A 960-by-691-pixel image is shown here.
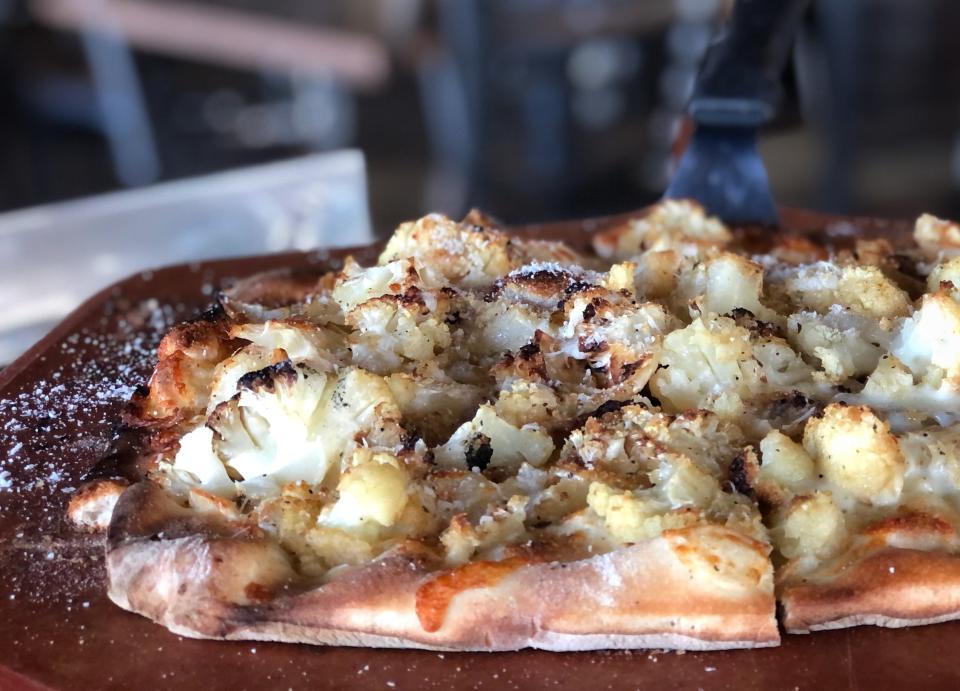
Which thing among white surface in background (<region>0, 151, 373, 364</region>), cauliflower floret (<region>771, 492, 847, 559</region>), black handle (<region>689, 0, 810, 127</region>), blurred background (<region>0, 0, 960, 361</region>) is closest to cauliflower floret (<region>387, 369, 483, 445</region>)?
cauliflower floret (<region>771, 492, 847, 559</region>)

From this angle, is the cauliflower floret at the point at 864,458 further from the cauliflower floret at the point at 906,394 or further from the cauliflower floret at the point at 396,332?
the cauliflower floret at the point at 396,332

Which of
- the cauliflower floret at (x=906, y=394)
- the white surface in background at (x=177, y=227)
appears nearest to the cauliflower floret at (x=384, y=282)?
the cauliflower floret at (x=906, y=394)

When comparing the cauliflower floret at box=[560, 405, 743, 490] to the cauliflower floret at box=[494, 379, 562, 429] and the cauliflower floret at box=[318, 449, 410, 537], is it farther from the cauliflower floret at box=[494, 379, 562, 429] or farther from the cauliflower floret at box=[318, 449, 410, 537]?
the cauliflower floret at box=[318, 449, 410, 537]

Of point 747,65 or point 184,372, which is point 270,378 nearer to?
point 184,372

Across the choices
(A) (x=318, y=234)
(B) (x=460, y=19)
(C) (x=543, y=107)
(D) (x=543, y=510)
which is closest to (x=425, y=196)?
(C) (x=543, y=107)

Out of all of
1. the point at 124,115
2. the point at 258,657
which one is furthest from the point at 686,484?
the point at 124,115
